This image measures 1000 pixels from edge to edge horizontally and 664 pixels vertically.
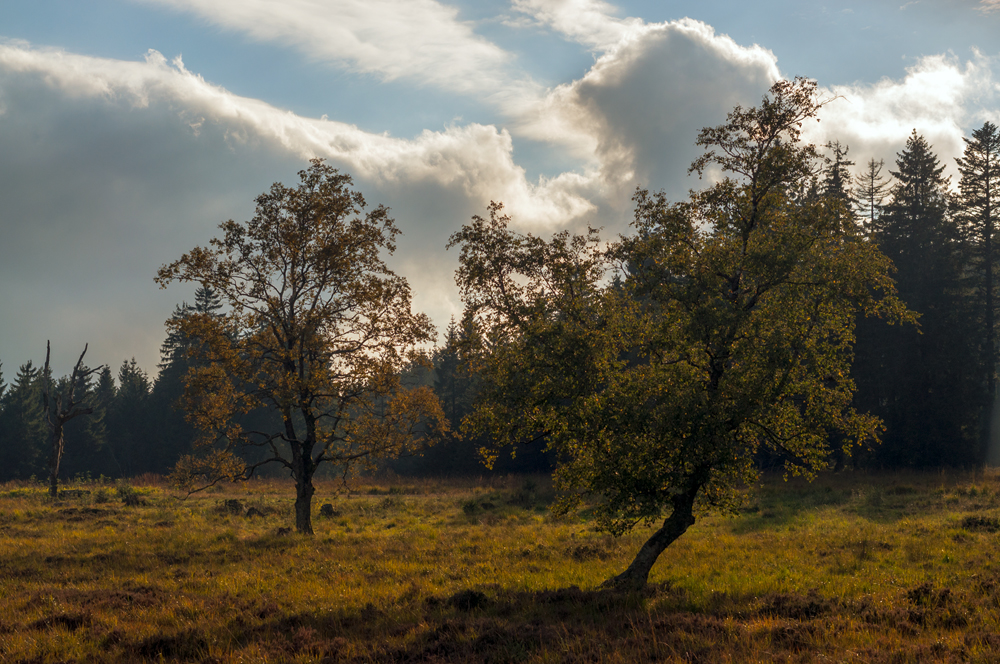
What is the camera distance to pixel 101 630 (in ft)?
35.9

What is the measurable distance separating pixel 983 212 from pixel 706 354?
46507mm

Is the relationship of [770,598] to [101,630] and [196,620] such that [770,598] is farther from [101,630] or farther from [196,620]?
[101,630]

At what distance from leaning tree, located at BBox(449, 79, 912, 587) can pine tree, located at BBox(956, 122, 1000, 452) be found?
39.8 metres

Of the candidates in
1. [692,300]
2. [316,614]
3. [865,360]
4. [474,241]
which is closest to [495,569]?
[316,614]

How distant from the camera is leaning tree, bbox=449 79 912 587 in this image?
43.5 feet

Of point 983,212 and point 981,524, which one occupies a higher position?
point 983,212

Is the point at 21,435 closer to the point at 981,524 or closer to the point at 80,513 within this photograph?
the point at 80,513

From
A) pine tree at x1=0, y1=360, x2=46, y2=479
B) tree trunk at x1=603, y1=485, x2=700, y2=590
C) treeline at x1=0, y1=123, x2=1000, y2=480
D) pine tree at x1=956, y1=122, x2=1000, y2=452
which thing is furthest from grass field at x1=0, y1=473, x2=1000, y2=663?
pine tree at x1=0, y1=360, x2=46, y2=479

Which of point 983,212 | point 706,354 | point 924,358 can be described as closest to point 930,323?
point 924,358

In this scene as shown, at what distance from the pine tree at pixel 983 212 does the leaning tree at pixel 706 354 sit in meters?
39.8

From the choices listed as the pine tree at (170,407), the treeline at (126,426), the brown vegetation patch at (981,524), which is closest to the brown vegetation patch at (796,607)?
the brown vegetation patch at (981,524)

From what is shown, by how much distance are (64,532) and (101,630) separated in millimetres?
14749

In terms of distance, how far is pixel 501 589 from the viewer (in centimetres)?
1418

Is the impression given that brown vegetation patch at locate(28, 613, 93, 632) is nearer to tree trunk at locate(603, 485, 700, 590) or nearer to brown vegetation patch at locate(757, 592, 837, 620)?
tree trunk at locate(603, 485, 700, 590)
